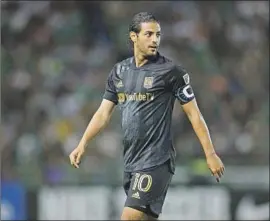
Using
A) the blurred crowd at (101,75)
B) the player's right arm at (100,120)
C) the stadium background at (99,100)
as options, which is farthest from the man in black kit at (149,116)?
the blurred crowd at (101,75)

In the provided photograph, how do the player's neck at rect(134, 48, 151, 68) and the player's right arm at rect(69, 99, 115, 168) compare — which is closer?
the player's neck at rect(134, 48, 151, 68)

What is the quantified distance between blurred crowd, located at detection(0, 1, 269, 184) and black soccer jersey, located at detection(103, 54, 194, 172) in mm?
4476

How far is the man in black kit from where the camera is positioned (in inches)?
257

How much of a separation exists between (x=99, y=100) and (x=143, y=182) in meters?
6.23

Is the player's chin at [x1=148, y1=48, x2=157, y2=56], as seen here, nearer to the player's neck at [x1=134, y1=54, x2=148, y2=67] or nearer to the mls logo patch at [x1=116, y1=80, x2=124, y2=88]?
the player's neck at [x1=134, y1=54, x2=148, y2=67]

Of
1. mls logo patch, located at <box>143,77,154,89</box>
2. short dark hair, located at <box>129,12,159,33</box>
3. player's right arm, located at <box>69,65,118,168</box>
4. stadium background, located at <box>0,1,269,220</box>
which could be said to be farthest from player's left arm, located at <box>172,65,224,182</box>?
stadium background, located at <box>0,1,269,220</box>

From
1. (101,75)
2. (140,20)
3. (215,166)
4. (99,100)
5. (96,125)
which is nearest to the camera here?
(215,166)

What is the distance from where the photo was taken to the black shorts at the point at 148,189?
6586 millimetres

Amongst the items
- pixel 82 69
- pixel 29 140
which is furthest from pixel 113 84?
pixel 82 69

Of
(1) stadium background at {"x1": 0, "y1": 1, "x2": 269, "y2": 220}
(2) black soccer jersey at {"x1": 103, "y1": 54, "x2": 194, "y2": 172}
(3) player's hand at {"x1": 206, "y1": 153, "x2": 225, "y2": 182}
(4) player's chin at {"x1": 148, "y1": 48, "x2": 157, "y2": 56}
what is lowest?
(1) stadium background at {"x1": 0, "y1": 1, "x2": 269, "y2": 220}

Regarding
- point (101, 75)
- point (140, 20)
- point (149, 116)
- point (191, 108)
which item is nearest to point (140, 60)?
point (140, 20)

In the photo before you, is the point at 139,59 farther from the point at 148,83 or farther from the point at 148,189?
the point at 148,189

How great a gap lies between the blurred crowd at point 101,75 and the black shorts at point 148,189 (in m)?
4.44

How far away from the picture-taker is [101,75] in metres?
13.6
